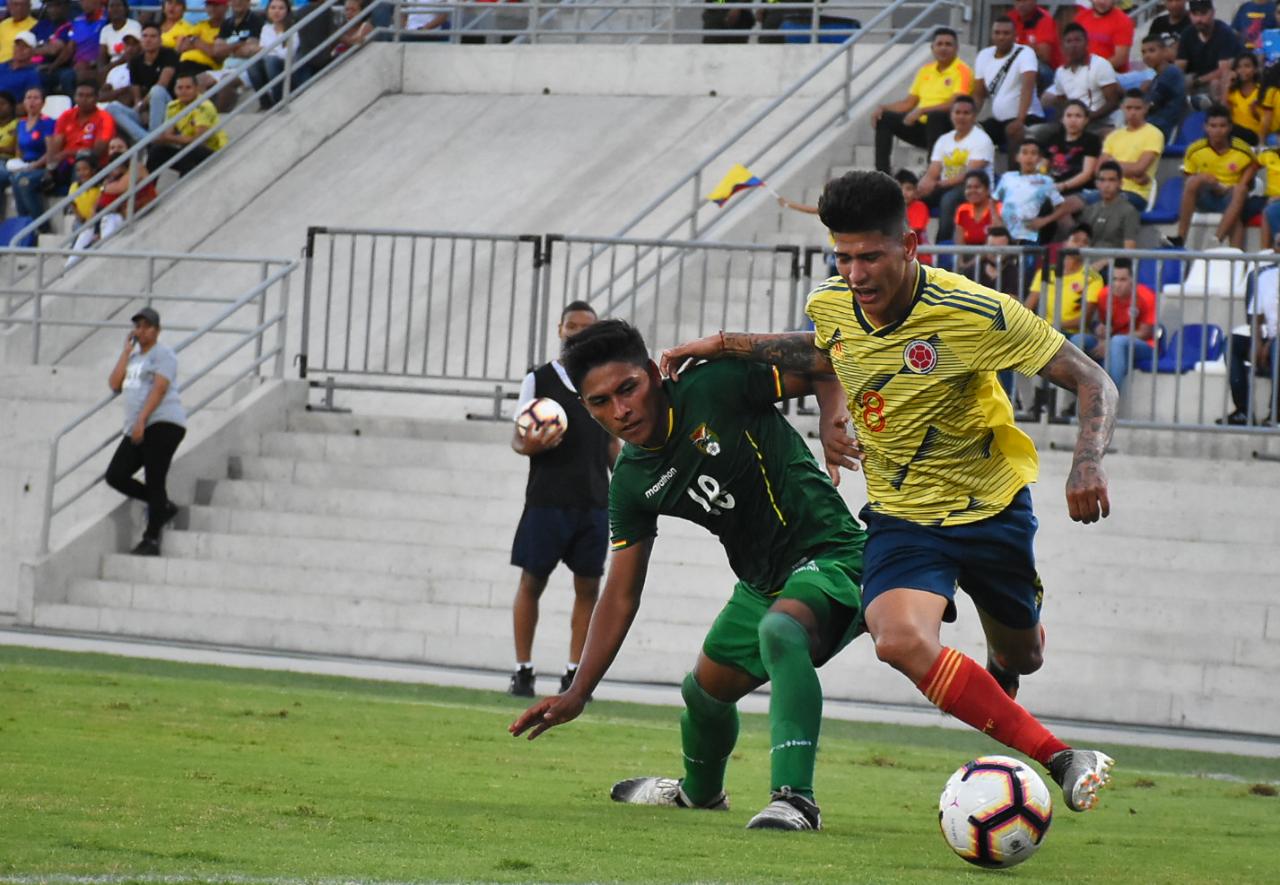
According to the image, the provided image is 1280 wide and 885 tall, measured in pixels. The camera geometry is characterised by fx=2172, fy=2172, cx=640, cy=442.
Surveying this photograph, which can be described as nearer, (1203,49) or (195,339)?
(195,339)

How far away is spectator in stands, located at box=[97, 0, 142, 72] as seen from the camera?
27.1 meters

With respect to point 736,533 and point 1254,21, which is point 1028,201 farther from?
point 736,533

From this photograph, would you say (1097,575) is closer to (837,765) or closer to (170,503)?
(837,765)

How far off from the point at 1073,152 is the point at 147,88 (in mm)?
12104

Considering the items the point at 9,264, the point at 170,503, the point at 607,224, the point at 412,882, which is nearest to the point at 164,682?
the point at 170,503

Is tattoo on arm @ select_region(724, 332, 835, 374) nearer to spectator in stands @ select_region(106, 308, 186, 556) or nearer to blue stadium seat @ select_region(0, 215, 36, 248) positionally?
spectator in stands @ select_region(106, 308, 186, 556)

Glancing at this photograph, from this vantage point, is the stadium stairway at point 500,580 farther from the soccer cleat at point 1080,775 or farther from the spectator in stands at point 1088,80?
the soccer cleat at point 1080,775

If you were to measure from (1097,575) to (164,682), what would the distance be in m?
6.44

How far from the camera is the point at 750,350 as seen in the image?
786cm

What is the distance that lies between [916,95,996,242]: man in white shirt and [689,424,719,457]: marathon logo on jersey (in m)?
11.5

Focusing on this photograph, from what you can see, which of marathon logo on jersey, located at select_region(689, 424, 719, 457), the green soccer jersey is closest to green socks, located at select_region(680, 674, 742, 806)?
the green soccer jersey

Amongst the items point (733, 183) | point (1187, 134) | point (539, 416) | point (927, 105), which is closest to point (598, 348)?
point (539, 416)

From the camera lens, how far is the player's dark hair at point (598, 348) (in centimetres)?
750

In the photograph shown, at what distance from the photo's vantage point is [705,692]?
8.22 m
